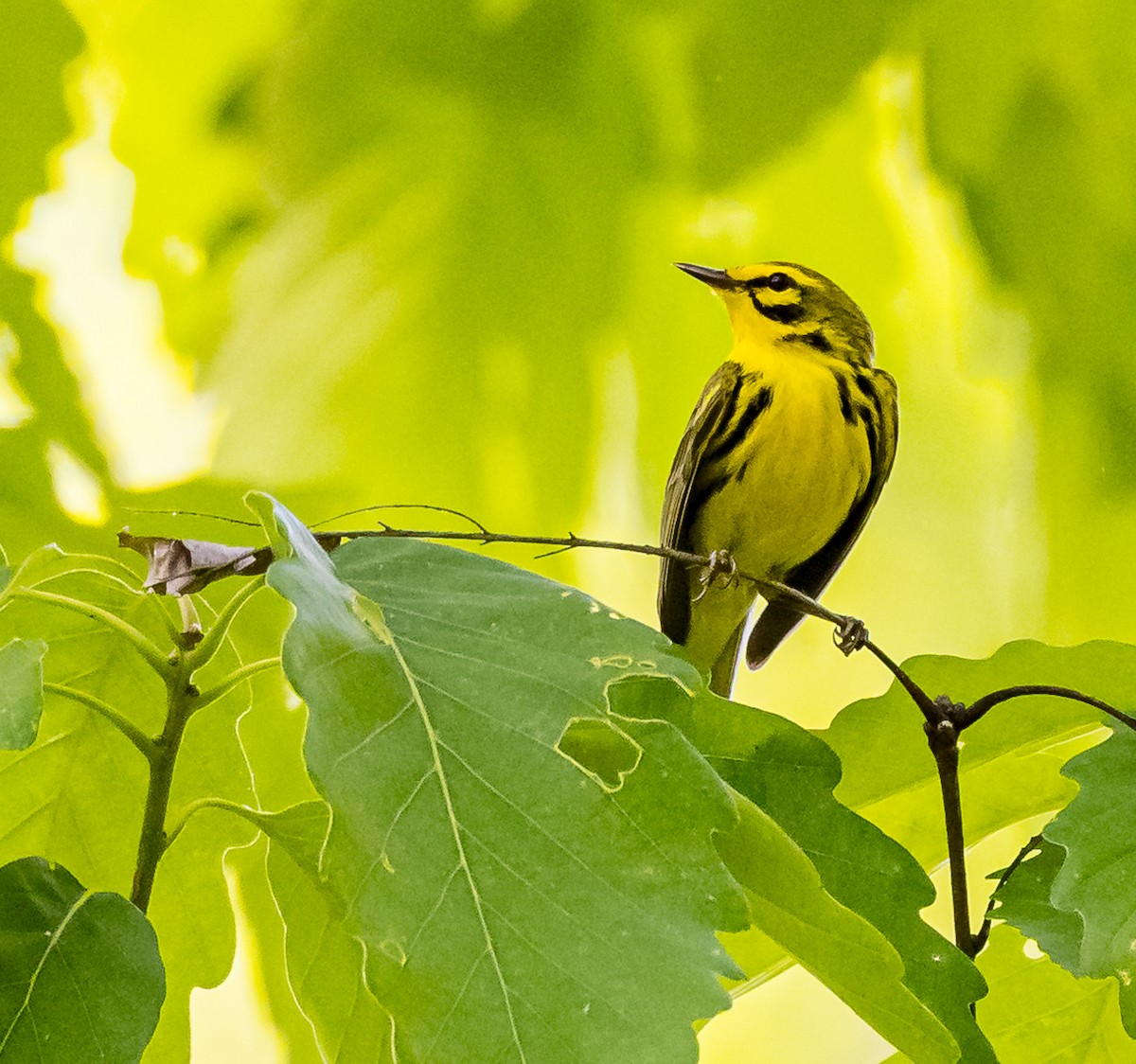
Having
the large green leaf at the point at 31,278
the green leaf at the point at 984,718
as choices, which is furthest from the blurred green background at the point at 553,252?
the green leaf at the point at 984,718

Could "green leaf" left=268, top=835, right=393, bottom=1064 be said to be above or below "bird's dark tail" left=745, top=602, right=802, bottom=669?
below

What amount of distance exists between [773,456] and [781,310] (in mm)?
134

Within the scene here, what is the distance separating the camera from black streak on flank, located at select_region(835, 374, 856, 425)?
1021 mm

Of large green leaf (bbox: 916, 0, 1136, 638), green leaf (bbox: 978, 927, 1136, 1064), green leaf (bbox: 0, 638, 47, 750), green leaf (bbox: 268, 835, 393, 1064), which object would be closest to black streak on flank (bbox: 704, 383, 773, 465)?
large green leaf (bbox: 916, 0, 1136, 638)

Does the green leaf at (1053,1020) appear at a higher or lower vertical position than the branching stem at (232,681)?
lower

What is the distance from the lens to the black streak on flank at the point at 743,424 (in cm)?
102

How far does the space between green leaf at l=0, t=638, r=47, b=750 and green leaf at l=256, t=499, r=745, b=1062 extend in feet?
0.20

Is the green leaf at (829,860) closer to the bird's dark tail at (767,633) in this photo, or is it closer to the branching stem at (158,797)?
the branching stem at (158,797)

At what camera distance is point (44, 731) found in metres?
0.47

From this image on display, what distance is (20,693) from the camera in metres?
0.28

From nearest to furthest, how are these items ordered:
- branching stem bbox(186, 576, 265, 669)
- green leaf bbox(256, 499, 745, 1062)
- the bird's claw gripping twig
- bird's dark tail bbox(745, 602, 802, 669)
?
green leaf bbox(256, 499, 745, 1062) < branching stem bbox(186, 576, 265, 669) < the bird's claw gripping twig < bird's dark tail bbox(745, 602, 802, 669)

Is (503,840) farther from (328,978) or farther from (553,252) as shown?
(553,252)

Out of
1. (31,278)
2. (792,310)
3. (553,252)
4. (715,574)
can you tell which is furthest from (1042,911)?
(31,278)

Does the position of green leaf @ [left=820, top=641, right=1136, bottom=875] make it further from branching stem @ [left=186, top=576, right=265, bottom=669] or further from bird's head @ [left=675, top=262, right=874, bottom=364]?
bird's head @ [left=675, top=262, right=874, bottom=364]
